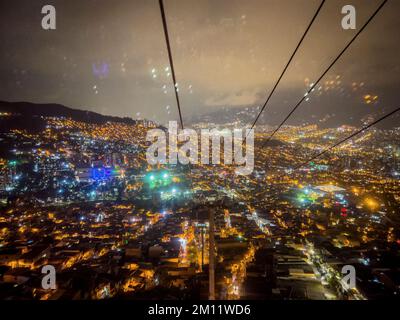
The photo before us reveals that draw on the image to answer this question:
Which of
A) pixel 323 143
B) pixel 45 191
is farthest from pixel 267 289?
pixel 323 143

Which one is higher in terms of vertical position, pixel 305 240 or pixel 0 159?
pixel 0 159

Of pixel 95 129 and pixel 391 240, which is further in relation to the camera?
pixel 95 129

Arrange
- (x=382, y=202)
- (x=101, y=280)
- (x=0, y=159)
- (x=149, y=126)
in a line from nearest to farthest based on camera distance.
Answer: (x=101, y=280) < (x=382, y=202) < (x=0, y=159) < (x=149, y=126)

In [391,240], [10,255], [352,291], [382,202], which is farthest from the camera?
[382,202]

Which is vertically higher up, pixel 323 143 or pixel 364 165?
pixel 323 143

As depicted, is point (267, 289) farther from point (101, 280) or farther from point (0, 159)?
point (0, 159)

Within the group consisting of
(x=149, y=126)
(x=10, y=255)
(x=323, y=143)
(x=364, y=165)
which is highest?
(x=149, y=126)
